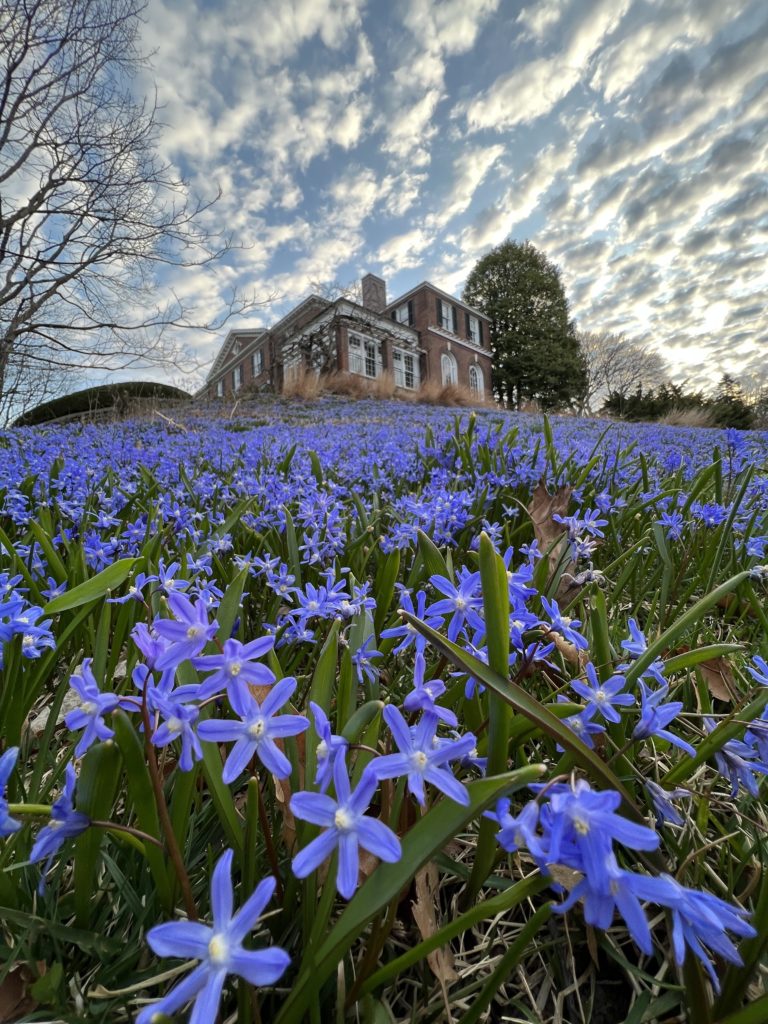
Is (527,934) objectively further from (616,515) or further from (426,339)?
(426,339)

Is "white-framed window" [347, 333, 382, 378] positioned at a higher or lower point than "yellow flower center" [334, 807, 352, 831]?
higher

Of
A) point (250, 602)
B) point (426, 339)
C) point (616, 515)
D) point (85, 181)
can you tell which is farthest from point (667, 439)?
point (426, 339)

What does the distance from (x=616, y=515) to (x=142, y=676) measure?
8.73 ft

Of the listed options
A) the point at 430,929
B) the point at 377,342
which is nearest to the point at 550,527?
the point at 430,929

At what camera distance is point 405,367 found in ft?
121

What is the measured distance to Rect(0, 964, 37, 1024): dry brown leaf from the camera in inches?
31.0

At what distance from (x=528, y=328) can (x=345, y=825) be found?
45660 mm

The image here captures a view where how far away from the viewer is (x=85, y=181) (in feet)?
39.1

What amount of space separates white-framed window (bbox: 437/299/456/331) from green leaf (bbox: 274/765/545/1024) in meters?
41.5

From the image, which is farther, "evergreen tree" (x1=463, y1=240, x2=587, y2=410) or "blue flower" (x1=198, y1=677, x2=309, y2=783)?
"evergreen tree" (x1=463, y1=240, x2=587, y2=410)

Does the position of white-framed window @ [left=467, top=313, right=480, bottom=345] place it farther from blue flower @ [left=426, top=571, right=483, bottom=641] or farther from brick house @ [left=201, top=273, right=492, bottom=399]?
blue flower @ [left=426, top=571, right=483, bottom=641]

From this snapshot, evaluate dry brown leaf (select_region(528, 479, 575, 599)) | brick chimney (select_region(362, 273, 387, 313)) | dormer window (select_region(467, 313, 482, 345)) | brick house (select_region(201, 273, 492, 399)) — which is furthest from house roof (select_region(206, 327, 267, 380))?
dry brown leaf (select_region(528, 479, 575, 599))

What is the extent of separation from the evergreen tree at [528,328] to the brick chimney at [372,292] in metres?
9.05

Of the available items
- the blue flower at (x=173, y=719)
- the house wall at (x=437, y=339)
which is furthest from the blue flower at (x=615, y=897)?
the house wall at (x=437, y=339)
